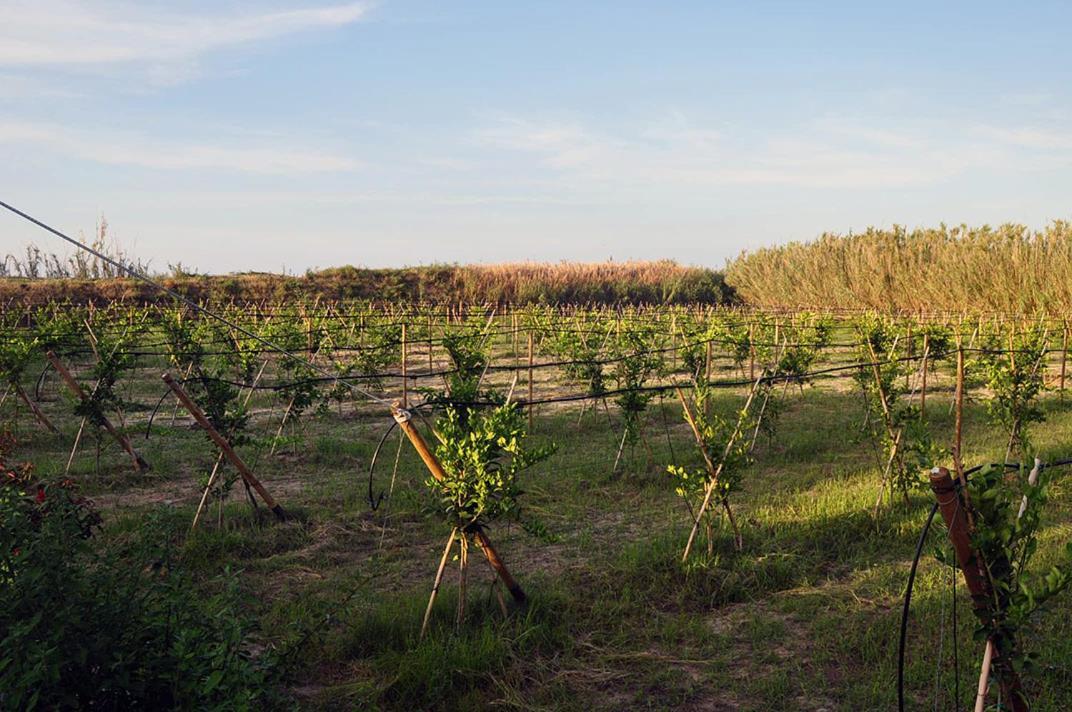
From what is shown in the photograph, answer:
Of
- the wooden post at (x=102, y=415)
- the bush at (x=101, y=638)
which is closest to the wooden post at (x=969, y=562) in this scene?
the bush at (x=101, y=638)

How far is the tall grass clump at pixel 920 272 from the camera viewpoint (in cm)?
2219

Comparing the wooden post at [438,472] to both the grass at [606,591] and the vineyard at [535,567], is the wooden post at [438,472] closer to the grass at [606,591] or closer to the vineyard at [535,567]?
the vineyard at [535,567]

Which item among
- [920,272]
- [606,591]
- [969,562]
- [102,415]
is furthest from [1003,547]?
[920,272]

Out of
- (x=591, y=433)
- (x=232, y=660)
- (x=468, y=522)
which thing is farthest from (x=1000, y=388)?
(x=232, y=660)

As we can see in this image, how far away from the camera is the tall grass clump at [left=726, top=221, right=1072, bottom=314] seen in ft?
72.8

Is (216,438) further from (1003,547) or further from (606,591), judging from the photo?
(1003,547)

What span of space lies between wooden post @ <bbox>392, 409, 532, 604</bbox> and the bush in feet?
4.53

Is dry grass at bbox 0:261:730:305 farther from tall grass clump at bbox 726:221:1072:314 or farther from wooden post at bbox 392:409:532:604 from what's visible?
wooden post at bbox 392:409:532:604

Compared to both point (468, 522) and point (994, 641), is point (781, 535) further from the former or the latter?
point (994, 641)

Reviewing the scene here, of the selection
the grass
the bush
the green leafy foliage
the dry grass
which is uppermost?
the dry grass

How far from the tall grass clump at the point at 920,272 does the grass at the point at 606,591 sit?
1496 cm

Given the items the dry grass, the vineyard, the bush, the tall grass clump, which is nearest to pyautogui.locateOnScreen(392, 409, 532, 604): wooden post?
the vineyard

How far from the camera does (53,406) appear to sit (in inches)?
A: 521

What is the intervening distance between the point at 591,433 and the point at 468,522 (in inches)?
249
